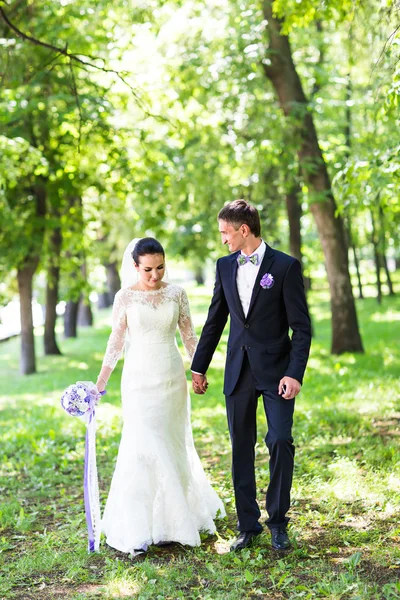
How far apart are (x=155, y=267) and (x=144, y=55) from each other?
1117cm

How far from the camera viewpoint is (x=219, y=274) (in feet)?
18.1

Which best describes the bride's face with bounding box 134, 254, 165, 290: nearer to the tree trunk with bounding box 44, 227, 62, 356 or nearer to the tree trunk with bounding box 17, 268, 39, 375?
the tree trunk with bounding box 17, 268, 39, 375

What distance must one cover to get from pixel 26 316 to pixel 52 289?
294 centimetres

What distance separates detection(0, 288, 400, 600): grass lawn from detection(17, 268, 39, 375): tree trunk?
5.79 m

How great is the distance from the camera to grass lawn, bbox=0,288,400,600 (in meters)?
4.84

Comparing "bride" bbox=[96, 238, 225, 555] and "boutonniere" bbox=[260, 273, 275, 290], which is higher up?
"boutonniere" bbox=[260, 273, 275, 290]

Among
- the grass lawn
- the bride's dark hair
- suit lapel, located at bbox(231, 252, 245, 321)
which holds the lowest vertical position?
the grass lawn

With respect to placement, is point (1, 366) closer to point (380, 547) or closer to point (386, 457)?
point (386, 457)

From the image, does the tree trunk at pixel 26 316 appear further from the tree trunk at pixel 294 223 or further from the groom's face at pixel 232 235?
the groom's face at pixel 232 235

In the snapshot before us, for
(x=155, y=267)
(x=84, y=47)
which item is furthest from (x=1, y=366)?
(x=155, y=267)

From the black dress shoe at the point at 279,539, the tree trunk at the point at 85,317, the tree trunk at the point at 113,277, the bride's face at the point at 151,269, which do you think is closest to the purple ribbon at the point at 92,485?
the bride's face at the point at 151,269

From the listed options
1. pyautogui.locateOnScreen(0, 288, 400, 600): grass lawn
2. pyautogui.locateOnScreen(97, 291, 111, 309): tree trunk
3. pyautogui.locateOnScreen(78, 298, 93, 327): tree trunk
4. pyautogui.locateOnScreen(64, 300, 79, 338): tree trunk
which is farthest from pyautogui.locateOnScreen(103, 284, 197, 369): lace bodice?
pyautogui.locateOnScreen(97, 291, 111, 309): tree trunk

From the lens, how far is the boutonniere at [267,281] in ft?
17.1

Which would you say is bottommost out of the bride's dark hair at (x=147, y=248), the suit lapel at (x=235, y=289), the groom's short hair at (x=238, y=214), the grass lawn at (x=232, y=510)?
the grass lawn at (x=232, y=510)
